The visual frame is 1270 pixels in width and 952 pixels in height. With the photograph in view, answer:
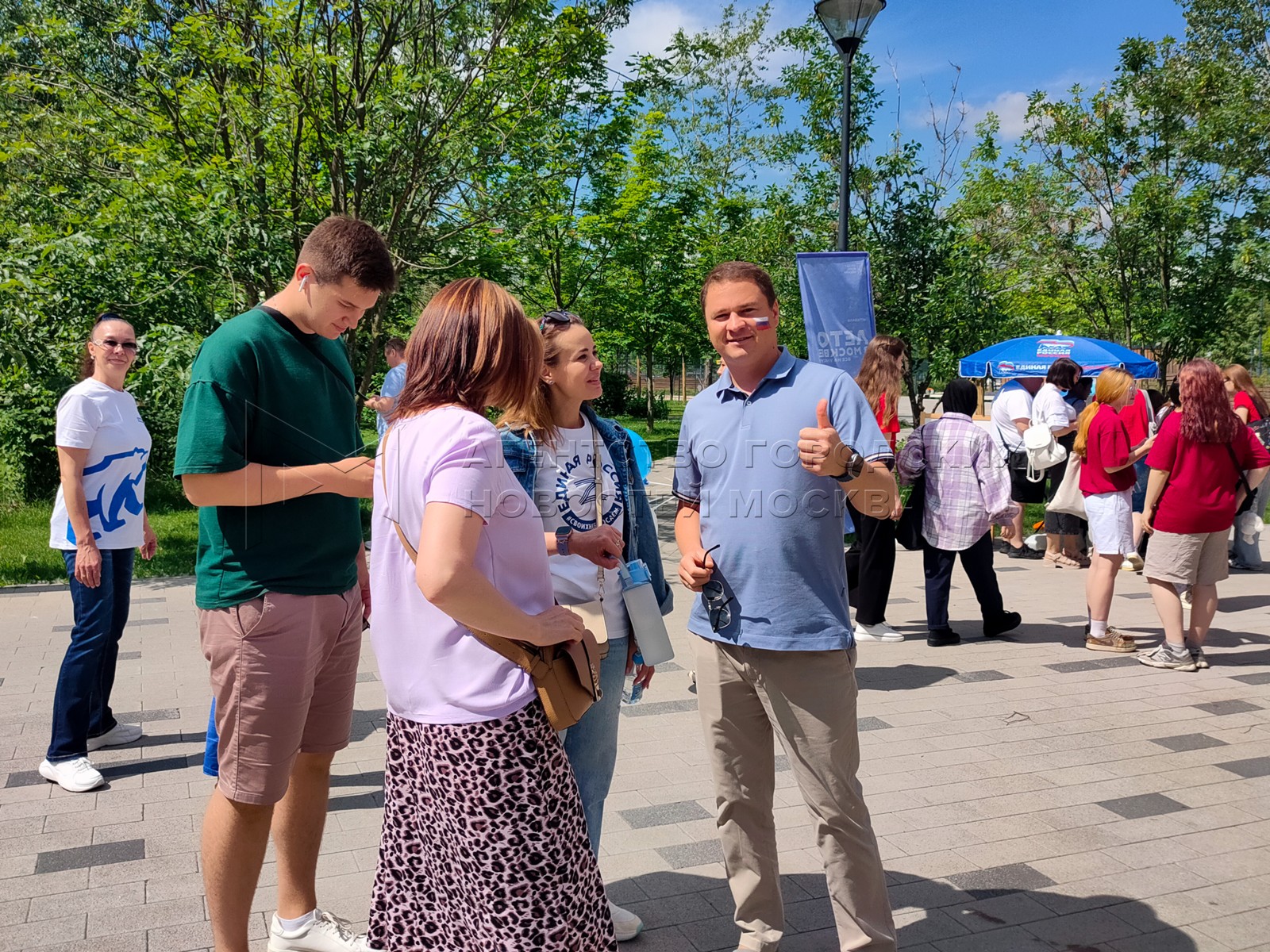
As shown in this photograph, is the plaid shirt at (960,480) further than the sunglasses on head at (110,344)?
Yes

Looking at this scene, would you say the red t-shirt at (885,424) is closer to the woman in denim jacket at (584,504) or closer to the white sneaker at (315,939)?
the woman in denim jacket at (584,504)

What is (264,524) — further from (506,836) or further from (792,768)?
(792,768)

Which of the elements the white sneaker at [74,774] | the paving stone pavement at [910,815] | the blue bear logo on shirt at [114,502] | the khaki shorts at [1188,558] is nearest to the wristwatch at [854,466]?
the paving stone pavement at [910,815]

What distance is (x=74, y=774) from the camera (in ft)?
13.7

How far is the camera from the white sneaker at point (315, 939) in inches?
112

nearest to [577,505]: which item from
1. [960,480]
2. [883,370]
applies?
[883,370]

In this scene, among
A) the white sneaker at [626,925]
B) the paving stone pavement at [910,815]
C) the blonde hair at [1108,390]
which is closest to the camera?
the white sneaker at [626,925]

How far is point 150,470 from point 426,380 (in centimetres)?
1546

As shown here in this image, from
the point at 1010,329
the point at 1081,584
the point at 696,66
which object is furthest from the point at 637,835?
the point at 696,66

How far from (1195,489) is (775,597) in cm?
459

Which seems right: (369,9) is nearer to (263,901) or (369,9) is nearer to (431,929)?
(263,901)

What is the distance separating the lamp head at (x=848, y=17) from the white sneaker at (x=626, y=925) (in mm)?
7540

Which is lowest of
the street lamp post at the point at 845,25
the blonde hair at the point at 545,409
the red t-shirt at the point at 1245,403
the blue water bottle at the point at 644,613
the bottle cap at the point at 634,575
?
the blue water bottle at the point at 644,613

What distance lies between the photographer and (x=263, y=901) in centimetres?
317
